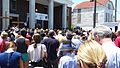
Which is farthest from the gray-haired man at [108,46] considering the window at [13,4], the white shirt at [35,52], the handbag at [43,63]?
the window at [13,4]

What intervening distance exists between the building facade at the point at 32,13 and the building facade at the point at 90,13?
80.0ft

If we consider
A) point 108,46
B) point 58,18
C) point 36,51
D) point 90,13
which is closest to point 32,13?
point 58,18

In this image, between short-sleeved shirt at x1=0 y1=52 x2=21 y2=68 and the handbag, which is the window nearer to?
the handbag

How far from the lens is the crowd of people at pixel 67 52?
119 inches

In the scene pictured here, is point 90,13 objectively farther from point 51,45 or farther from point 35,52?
point 35,52

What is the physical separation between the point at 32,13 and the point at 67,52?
2978cm

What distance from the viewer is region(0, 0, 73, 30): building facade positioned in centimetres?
3131

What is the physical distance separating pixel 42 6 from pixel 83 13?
38.7 meters

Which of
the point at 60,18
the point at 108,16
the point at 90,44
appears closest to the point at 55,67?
the point at 90,44

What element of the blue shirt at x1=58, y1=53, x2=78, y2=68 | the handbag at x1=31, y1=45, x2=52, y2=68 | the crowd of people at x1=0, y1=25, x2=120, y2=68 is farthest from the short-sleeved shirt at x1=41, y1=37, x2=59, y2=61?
the blue shirt at x1=58, y1=53, x2=78, y2=68

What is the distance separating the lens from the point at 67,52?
6.71 metres

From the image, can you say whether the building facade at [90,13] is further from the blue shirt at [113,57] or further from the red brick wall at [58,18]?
the blue shirt at [113,57]

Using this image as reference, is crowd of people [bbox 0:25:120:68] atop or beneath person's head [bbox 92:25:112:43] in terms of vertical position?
beneath

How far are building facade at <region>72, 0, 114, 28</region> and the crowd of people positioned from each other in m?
67.0
